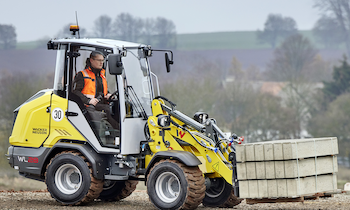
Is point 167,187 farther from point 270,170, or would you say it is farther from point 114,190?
point 114,190

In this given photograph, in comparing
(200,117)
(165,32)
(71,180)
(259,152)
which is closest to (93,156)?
(71,180)

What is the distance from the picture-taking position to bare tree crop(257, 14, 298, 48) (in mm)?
62050

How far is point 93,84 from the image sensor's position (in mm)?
8852

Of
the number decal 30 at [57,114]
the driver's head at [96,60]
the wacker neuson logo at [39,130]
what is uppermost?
the driver's head at [96,60]

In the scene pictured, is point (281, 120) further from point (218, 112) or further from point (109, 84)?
point (109, 84)

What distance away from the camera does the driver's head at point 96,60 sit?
28.8 feet

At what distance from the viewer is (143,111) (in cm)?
874

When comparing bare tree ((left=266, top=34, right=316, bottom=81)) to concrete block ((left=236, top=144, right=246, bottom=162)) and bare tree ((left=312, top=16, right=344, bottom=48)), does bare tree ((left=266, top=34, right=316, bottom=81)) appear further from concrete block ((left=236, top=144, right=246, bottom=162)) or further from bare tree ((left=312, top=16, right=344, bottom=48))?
concrete block ((left=236, top=144, right=246, bottom=162))

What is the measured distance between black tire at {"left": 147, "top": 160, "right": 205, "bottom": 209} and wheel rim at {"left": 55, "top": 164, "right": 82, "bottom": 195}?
4.89ft

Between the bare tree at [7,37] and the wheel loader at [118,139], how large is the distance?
2921cm

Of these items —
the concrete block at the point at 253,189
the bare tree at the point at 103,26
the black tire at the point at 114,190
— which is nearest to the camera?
the concrete block at the point at 253,189

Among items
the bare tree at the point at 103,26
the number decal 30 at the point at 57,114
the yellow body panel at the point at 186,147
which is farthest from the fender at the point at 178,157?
the bare tree at the point at 103,26

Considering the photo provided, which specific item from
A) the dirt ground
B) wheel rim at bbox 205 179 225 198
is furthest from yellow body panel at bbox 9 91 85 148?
wheel rim at bbox 205 179 225 198

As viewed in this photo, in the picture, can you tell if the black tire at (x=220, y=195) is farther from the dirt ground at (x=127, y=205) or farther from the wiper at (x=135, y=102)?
the wiper at (x=135, y=102)
